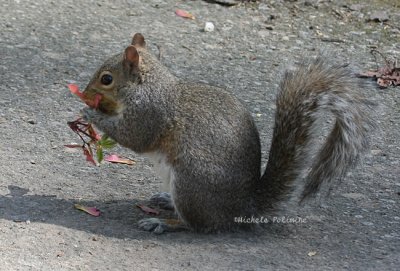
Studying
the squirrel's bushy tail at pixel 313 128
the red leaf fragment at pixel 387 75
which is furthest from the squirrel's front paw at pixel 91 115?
the red leaf fragment at pixel 387 75

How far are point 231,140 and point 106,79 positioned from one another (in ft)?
1.85

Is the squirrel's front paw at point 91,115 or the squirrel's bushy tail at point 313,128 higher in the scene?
the squirrel's bushy tail at point 313,128

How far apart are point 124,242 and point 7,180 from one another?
0.66 meters

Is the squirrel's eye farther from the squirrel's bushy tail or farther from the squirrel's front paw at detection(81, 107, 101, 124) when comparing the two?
the squirrel's bushy tail

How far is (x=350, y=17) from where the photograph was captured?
224 inches

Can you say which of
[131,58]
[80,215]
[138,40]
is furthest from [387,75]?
[80,215]

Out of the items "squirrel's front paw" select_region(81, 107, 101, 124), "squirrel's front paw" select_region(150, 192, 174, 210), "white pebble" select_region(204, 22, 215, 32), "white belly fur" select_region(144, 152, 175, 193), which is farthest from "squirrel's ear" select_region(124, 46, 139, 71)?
"white pebble" select_region(204, 22, 215, 32)

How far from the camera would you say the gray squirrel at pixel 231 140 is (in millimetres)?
3260

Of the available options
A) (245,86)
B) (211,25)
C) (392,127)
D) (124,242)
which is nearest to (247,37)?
(211,25)

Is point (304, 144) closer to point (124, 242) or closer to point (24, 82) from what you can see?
point (124, 242)

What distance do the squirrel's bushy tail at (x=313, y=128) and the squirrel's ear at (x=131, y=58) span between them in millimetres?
552

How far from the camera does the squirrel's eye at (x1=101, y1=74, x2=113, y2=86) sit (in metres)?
3.52

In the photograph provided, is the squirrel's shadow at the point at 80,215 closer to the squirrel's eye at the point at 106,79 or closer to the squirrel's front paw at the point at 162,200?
the squirrel's front paw at the point at 162,200

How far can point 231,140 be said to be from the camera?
3.31m
